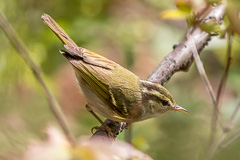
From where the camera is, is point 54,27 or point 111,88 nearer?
point 54,27

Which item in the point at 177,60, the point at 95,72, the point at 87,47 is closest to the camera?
the point at 177,60

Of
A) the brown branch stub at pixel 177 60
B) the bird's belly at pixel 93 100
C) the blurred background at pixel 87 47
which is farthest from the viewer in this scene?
the bird's belly at pixel 93 100

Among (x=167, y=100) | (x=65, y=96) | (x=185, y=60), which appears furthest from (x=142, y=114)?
(x=65, y=96)

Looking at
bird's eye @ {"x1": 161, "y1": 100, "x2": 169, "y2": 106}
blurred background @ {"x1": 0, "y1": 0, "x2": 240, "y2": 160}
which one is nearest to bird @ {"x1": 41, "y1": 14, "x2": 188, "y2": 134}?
bird's eye @ {"x1": 161, "y1": 100, "x2": 169, "y2": 106}

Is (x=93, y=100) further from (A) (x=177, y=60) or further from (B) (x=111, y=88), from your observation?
(A) (x=177, y=60)

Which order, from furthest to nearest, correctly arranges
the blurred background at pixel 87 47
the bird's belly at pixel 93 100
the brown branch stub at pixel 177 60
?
the bird's belly at pixel 93 100, the brown branch stub at pixel 177 60, the blurred background at pixel 87 47

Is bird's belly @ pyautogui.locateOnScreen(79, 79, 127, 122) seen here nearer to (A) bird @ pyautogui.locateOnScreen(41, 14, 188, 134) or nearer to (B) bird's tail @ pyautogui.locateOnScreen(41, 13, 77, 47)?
(A) bird @ pyautogui.locateOnScreen(41, 14, 188, 134)

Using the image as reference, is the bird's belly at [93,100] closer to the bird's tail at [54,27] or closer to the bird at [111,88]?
the bird at [111,88]

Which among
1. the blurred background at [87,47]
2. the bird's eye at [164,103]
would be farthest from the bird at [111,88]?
the blurred background at [87,47]

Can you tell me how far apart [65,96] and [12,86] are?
2.73 meters

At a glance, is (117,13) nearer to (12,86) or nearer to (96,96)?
(12,86)

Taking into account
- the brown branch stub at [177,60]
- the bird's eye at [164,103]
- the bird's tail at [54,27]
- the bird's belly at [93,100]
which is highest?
the bird's tail at [54,27]

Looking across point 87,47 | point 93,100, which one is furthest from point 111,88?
point 87,47

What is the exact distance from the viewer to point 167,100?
3.08 m
